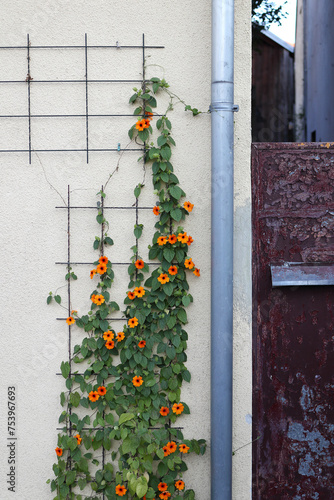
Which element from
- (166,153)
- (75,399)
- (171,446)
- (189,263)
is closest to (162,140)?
(166,153)

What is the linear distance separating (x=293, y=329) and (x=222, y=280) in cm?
47

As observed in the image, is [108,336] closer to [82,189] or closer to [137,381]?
[137,381]

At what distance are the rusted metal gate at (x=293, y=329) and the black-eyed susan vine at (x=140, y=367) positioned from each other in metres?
0.37

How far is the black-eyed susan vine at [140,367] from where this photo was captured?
2.46m

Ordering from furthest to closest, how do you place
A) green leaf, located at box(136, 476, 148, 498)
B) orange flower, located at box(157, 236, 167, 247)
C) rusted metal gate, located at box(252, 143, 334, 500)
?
rusted metal gate, located at box(252, 143, 334, 500), orange flower, located at box(157, 236, 167, 247), green leaf, located at box(136, 476, 148, 498)

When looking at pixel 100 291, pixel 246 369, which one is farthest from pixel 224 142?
pixel 246 369

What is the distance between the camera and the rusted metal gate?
2.53 m

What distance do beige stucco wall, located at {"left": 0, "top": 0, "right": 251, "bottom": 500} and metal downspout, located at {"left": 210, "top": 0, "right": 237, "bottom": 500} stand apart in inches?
4.4

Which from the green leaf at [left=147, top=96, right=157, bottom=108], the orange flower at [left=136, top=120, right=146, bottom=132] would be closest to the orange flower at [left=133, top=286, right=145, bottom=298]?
the orange flower at [left=136, top=120, right=146, bottom=132]

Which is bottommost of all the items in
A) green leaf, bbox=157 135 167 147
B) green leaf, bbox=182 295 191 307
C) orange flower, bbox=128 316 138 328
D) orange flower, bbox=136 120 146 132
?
orange flower, bbox=128 316 138 328

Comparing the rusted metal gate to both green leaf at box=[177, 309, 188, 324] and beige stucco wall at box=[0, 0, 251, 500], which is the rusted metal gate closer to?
beige stucco wall at box=[0, 0, 251, 500]

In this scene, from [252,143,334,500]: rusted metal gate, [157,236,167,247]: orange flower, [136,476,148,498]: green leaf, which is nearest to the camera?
[136,476,148,498]: green leaf

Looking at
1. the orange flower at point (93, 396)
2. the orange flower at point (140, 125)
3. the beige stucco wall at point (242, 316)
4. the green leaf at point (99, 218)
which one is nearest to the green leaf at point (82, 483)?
the orange flower at point (93, 396)

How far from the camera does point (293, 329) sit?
8.35ft
